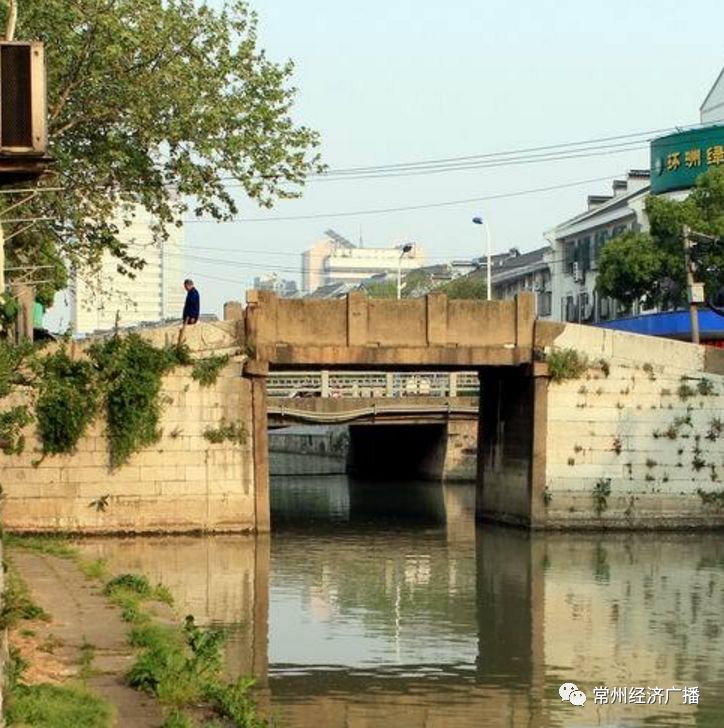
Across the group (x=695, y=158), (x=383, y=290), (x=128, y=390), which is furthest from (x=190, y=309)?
(x=383, y=290)

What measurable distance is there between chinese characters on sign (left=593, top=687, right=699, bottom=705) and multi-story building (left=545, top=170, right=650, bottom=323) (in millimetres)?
52982

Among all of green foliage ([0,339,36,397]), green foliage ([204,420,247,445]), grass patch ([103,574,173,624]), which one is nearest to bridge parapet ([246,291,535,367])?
green foliage ([204,420,247,445])

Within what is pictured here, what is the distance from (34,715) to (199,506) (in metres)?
20.9

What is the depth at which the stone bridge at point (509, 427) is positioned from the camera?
3203 cm

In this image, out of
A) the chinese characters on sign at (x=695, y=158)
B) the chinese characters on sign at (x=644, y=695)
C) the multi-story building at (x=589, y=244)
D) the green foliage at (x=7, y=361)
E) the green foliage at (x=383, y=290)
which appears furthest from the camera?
the green foliage at (x=383, y=290)

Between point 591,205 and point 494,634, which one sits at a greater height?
point 591,205

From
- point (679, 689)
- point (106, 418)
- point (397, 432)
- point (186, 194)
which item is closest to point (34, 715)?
point (679, 689)

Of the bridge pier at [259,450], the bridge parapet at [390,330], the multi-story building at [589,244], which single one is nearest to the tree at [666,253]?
the multi-story building at [589,244]

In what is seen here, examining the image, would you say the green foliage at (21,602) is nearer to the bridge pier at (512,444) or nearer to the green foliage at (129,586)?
the green foliage at (129,586)

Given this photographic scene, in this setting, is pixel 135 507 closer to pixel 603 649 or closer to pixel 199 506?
pixel 199 506

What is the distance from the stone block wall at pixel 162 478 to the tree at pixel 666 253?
2257 cm

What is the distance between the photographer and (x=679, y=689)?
58.1 ft

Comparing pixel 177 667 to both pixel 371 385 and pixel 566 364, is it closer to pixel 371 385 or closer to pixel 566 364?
pixel 566 364

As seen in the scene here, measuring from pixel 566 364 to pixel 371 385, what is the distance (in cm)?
1899
